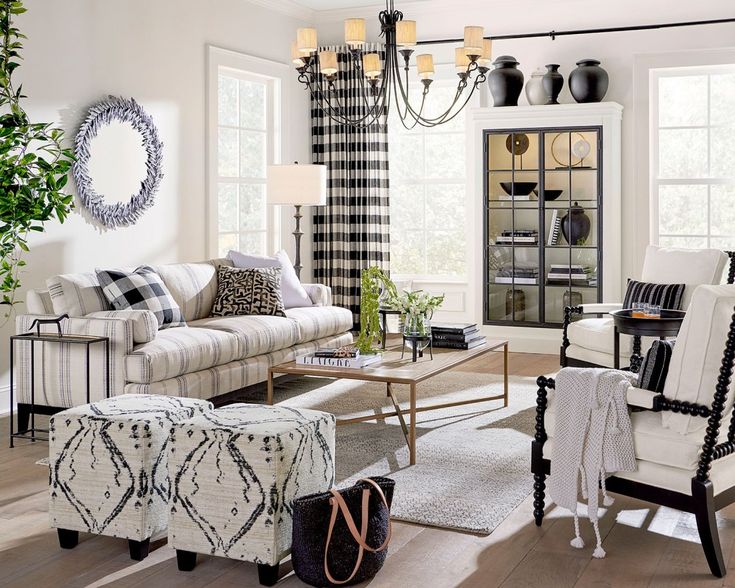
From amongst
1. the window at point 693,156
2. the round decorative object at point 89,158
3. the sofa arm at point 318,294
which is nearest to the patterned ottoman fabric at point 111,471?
the round decorative object at point 89,158

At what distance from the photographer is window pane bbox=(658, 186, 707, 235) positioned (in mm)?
7352

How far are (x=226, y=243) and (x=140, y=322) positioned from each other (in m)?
2.80

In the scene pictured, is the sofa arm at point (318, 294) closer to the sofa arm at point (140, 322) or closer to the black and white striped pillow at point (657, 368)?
the sofa arm at point (140, 322)

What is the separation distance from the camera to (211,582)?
116 inches

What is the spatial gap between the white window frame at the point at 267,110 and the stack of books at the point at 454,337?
252 centimetres

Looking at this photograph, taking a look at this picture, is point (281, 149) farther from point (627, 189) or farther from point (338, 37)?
point (627, 189)

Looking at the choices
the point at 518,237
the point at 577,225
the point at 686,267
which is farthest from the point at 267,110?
the point at 686,267

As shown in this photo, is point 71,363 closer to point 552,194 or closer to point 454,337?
point 454,337

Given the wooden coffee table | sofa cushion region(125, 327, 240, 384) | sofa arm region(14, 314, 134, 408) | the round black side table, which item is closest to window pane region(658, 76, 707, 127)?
the round black side table

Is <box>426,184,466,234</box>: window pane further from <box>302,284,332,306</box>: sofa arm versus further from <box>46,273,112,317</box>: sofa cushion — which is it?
<box>46,273,112,317</box>: sofa cushion

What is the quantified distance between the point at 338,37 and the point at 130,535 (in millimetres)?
6265

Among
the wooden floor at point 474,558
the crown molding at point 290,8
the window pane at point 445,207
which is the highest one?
the crown molding at point 290,8

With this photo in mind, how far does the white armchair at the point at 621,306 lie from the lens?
5.63 meters

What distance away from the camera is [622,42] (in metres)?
7.43
